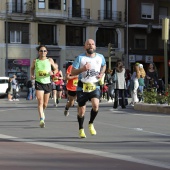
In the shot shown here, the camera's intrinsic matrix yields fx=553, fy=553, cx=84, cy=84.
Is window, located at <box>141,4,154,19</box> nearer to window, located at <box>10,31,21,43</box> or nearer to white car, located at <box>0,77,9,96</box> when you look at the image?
window, located at <box>10,31,21,43</box>

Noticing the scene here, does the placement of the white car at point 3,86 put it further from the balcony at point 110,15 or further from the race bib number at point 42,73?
the race bib number at point 42,73

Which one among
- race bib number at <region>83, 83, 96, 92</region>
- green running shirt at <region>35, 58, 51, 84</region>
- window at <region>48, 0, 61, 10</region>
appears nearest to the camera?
race bib number at <region>83, 83, 96, 92</region>

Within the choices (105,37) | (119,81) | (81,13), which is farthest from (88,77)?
(105,37)

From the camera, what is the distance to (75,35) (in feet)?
173

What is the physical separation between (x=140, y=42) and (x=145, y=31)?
3.97 ft

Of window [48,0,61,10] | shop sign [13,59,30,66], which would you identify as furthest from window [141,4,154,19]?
shop sign [13,59,30,66]

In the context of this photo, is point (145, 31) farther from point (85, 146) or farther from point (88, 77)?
point (85, 146)

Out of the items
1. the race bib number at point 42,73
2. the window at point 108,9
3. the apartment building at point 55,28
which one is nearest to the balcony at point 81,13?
the apartment building at point 55,28

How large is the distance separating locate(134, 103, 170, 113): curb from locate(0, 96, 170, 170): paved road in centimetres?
275

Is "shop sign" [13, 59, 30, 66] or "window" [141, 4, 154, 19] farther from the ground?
"window" [141, 4, 154, 19]

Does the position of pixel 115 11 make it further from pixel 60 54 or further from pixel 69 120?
pixel 69 120

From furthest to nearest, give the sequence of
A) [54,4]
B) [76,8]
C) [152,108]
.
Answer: [76,8] → [54,4] → [152,108]

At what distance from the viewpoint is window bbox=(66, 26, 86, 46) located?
52.1 metres

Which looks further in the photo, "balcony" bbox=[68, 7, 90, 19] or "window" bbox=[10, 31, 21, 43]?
"balcony" bbox=[68, 7, 90, 19]
